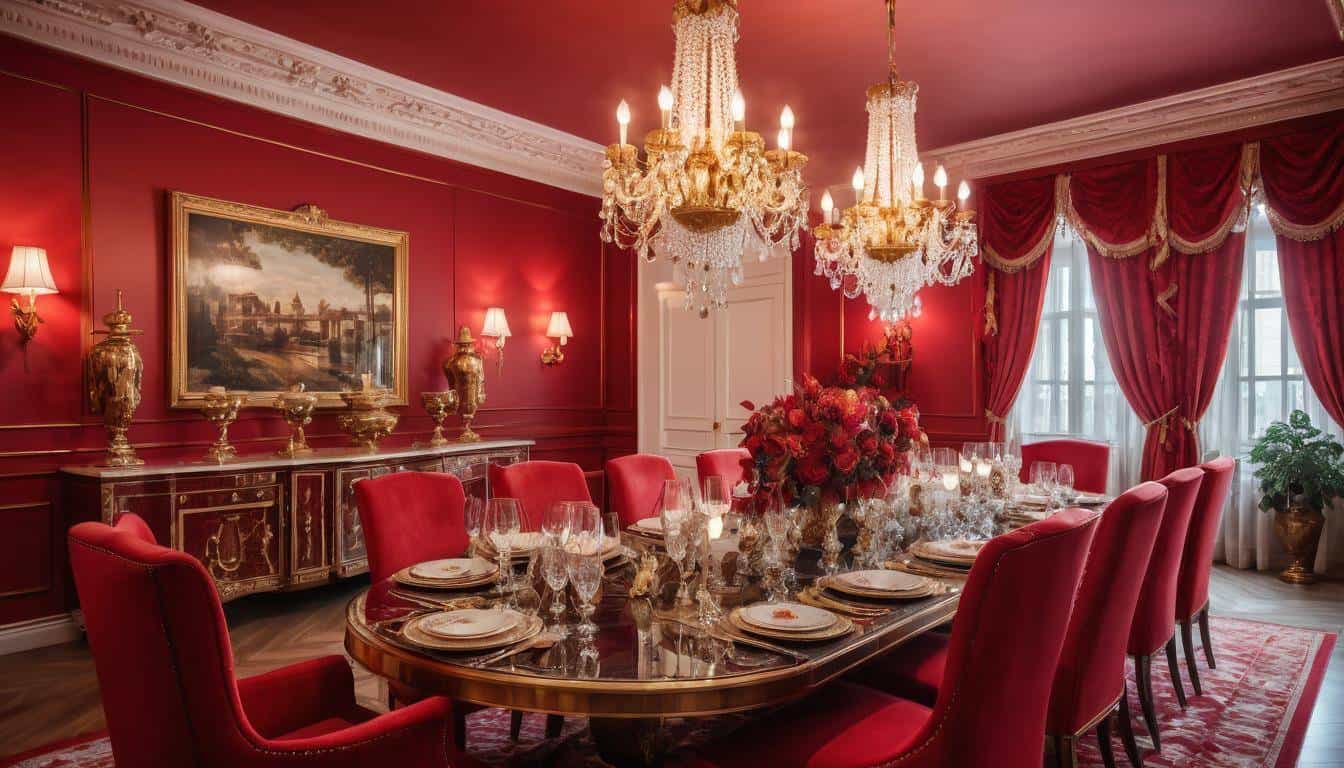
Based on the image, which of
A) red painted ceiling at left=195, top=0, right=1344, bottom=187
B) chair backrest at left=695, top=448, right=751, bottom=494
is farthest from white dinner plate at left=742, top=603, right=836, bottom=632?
red painted ceiling at left=195, top=0, right=1344, bottom=187

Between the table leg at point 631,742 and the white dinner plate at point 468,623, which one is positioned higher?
the white dinner plate at point 468,623

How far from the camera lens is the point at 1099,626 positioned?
1969mm

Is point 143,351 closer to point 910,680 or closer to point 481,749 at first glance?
point 481,749

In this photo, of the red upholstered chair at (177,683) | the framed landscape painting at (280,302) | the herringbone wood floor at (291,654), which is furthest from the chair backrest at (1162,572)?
the framed landscape painting at (280,302)

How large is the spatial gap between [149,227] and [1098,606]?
15.1ft

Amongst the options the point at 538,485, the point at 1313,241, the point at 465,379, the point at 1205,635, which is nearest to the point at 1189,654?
the point at 1205,635

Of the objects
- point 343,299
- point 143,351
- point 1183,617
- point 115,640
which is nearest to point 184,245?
point 143,351

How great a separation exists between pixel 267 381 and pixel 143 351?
63 cm

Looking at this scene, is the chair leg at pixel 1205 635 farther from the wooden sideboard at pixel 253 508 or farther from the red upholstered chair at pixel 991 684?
the wooden sideboard at pixel 253 508

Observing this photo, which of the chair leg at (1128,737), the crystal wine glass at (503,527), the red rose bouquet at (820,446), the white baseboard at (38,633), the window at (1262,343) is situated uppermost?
the window at (1262,343)

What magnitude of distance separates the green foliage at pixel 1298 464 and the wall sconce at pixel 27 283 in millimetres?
6688

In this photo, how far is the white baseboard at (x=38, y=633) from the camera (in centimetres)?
359

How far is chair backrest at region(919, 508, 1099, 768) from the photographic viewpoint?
4.49 feet

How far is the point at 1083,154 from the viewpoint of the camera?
5406 mm
